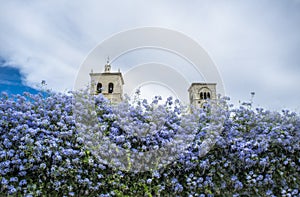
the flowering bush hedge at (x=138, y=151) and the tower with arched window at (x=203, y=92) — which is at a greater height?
the tower with arched window at (x=203, y=92)

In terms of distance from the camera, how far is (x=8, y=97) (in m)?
4.20

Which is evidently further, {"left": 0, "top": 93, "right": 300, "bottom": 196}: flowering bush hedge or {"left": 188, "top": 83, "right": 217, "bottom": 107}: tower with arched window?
{"left": 188, "top": 83, "right": 217, "bottom": 107}: tower with arched window

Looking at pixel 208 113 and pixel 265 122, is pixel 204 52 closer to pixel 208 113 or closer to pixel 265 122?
pixel 208 113

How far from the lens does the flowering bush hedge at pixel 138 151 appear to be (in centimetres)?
344

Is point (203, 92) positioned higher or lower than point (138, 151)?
higher

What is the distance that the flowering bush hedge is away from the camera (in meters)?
3.44

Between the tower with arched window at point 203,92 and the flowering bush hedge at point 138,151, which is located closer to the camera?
the flowering bush hedge at point 138,151

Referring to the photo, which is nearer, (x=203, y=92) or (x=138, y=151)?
(x=138, y=151)

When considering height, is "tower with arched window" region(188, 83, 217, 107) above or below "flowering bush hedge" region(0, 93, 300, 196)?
above

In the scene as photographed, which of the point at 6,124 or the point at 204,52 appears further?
the point at 204,52

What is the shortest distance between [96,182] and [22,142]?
104cm

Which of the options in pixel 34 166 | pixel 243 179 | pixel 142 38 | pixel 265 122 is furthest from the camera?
pixel 142 38

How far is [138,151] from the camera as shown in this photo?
12.1ft

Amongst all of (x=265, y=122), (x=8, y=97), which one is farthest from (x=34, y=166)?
(x=265, y=122)
